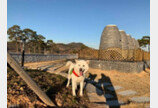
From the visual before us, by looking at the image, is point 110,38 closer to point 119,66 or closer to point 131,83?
point 119,66

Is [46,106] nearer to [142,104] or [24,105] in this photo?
[24,105]

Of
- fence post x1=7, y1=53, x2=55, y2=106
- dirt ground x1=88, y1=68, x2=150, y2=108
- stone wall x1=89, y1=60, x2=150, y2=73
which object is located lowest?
dirt ground x1=88, y1=68, x2=150, y2=108

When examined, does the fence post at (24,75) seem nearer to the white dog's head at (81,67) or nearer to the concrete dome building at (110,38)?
the white dog's head at (81,67)

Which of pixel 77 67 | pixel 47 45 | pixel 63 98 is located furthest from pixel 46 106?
pixel 47 45

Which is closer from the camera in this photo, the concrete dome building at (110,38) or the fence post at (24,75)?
the fence post at (24,75)

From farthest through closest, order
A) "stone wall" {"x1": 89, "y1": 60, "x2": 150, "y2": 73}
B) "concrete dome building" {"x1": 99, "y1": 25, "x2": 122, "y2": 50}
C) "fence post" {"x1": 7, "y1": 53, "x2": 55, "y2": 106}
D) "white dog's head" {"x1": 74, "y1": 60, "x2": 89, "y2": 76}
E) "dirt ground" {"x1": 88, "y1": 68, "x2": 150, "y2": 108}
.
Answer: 1. "concrete dome building" {"x1": 99, "y1": 25, "x2": 122, "y2": 50}
2. "stone wall" {"x1": 89, "y1": 60, "x2": 150, "y2": 73}
3. "dirt ground" {"x1": 88, "y1": 68, "x2": 150, "y2": 108}
4. "white dog's head" {"x1": 74, "y1": 60, "x2": 89, "y2": 76}
5. "fence post" {"x1": 7, "y1": 53, "x2": 55, "y2": 106}

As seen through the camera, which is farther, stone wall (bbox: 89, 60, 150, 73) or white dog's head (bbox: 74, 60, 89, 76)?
stone wall (bbox: 89, 60, 150, 73)

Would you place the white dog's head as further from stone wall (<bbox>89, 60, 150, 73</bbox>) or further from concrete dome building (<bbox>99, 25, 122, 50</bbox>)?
concrete dome building (<bbox>99, 25, 122, 50</bbox>)

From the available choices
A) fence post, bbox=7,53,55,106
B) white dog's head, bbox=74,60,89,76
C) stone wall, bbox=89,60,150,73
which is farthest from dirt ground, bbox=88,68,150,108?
fence post, bbox=7,53,55,106

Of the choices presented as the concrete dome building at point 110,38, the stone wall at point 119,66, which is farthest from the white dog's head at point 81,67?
the concrete dome building at point 110,38

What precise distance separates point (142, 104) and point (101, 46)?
464 inches

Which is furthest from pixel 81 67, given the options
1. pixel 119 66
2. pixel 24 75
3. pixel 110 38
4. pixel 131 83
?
pixel 110 38

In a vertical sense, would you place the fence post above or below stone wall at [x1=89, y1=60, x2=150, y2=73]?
above

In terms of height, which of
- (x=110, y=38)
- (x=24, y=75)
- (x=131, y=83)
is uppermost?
(x=110, y=38)
